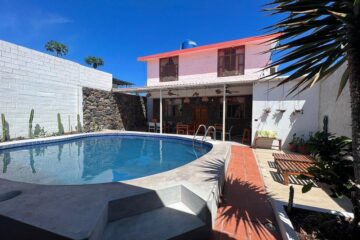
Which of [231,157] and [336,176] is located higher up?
[336,176]

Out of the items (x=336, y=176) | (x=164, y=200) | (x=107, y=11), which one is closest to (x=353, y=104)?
(x=336, y=176)

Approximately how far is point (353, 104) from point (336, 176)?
817 millimetres

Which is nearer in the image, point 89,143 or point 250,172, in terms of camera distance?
point 250,172

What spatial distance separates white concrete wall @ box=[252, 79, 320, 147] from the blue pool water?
3179 mm

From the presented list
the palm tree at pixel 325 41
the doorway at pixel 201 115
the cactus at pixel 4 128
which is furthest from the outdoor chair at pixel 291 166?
the cactus at pixel 4 128

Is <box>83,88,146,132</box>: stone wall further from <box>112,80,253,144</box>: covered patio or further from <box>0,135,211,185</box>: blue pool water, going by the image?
<box>0,135,211,185</box>: blue pool water

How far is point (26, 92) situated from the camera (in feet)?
29.4

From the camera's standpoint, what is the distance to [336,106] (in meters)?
5.64

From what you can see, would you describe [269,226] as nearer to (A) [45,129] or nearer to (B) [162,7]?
(A) [45,129]

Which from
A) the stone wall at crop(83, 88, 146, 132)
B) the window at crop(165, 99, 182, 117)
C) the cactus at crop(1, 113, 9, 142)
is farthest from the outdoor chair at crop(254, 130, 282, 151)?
the cactus at crop(1, 113, 9, 142)

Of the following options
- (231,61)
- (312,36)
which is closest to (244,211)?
(312,36)

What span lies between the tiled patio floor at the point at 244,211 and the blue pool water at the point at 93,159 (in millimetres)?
2506

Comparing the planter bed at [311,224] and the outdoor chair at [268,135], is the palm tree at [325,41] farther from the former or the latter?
the outdoor chair at [268,135]

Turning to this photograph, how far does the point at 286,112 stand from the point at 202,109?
6.80m
